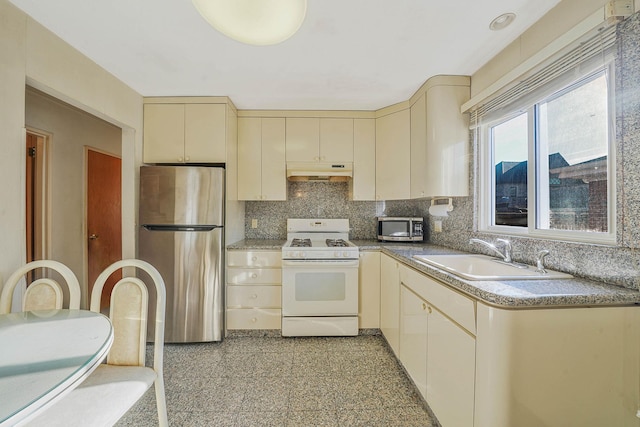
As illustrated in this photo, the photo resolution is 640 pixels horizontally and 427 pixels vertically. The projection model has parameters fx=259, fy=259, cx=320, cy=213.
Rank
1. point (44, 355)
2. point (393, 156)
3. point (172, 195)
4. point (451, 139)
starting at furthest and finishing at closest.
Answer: point (393, 156), point (172, 195), point (451, 139), point (44, 355)

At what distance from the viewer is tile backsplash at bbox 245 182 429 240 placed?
9.85ft

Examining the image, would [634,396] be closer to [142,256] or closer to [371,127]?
[371,127]

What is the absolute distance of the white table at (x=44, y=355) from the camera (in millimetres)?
602

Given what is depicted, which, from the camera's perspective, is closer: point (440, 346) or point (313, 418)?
point (440, 346)

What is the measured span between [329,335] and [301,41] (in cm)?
236

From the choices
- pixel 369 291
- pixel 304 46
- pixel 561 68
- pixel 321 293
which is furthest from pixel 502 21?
pixel 321 293

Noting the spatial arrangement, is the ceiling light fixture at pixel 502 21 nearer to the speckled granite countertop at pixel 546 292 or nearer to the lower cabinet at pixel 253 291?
the speckled granite countertop at pixel 546 292

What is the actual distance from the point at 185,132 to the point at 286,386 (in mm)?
2298

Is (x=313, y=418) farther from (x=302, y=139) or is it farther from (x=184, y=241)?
(x=302, y=139)

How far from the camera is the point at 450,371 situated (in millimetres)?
1241

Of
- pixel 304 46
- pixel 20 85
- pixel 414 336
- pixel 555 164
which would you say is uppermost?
pixel 304 46

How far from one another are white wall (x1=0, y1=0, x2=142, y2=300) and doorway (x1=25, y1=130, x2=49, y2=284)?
3.70ft

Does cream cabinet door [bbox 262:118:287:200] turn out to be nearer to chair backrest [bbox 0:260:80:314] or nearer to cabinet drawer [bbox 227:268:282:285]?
cabinet drawer [bbox 227:268:282:285]

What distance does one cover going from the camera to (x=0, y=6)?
4.30ft
